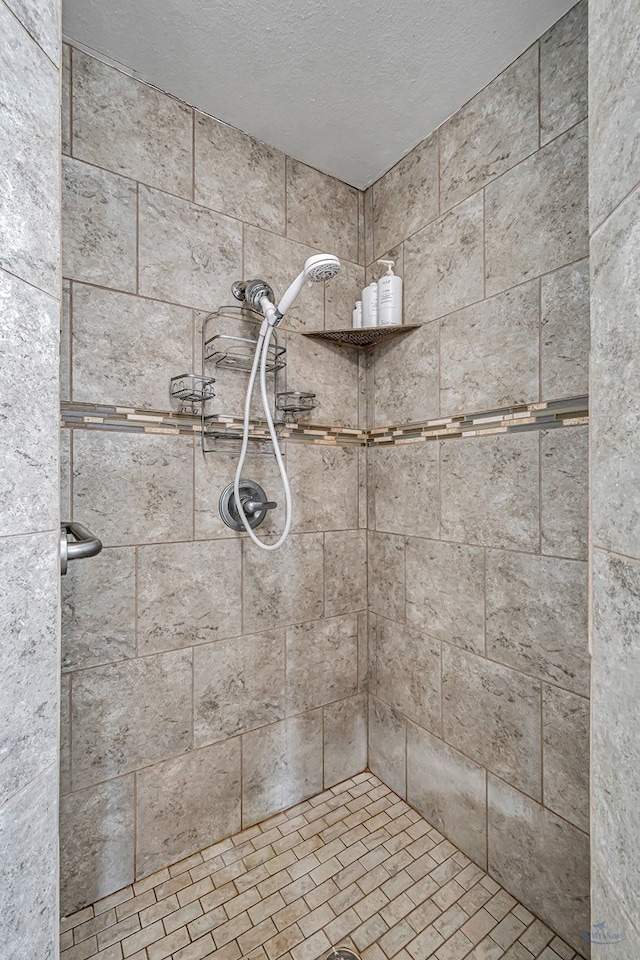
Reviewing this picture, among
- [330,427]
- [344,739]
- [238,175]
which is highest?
[238,175]

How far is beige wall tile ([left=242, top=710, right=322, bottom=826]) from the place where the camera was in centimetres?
157

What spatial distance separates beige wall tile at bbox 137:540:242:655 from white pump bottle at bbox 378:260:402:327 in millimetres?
1005

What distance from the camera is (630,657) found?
1.70ft

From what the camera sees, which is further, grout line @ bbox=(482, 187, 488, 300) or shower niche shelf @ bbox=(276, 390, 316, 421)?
shower niche shelf @ bbox=(276, 390, 316, 421)

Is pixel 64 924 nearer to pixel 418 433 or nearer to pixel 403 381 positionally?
pixel 418 433

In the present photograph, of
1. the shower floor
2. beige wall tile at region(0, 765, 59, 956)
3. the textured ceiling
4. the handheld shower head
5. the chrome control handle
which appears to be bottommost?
the shower floor

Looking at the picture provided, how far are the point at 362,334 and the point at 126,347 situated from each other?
34.0 inches

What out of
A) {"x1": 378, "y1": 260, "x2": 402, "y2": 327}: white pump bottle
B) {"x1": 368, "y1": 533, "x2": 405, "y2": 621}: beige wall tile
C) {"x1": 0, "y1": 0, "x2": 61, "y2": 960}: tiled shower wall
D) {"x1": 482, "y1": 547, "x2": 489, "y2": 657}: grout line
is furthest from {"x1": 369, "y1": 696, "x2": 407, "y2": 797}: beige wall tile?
{"x1": 378, "y1": 260, "x2": 402, "y2": 327}: white pump bottle

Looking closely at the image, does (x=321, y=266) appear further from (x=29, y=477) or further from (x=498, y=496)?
(x=29, y=477)

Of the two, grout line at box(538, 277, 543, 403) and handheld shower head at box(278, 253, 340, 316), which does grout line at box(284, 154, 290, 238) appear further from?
grout line at box(538, 277, 543, 403)

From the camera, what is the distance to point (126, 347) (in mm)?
1351

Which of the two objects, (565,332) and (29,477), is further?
(565,332)

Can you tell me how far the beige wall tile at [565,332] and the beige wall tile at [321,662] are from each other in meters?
1.17

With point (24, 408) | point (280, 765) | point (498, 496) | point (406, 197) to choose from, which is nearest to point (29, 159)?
point (24, 408)
